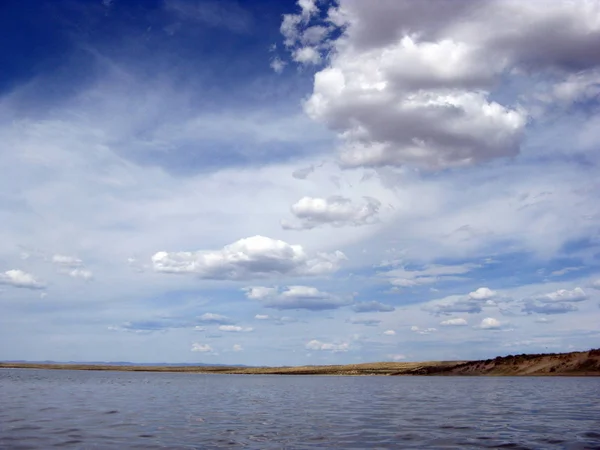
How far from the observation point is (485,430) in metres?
30.3

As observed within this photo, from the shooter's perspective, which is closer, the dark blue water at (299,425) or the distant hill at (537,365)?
the dark blue water at (299,425)

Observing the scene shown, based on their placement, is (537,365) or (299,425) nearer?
(299,425)

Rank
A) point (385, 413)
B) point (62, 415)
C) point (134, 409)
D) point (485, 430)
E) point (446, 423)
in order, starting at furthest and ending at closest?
1. point (134, 409)
2. point (385, 413)
3. point (62, 415)
4. point (446, 423)
5. point (485, 430)

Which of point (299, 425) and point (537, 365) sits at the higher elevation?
point (537, 365)

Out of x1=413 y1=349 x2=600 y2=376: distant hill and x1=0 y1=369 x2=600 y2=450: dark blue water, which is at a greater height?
x1=413 y1=349 x2=600 y2=376: distant hill

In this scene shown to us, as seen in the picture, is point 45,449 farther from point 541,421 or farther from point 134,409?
point 541,421

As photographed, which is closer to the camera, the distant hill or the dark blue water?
the dark blue water

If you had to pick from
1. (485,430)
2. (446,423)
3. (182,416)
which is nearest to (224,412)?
(182,416)

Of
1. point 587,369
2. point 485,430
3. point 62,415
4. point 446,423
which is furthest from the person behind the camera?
point 587,369

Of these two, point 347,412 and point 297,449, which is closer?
point 297,449

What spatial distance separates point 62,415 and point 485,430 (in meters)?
27.0

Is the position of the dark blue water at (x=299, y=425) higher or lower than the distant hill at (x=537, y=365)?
lower

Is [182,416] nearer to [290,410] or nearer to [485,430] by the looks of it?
[290,410]

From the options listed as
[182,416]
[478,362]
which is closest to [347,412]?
[182,416]
